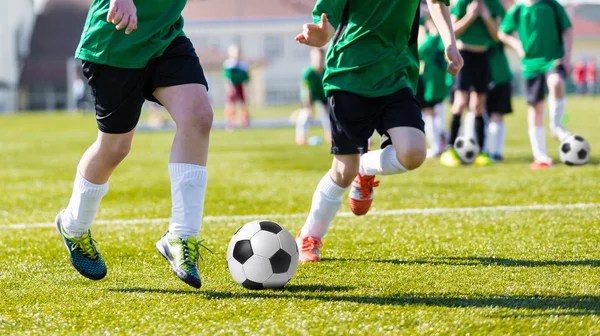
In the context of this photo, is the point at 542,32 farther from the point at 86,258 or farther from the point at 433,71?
the point at 86,258

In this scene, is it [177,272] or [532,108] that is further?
[532,108]

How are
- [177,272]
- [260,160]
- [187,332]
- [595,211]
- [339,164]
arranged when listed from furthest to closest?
1. [260,160]
2. [595,211]
3. [339,164]
4. [177,272]
5. [187,332]

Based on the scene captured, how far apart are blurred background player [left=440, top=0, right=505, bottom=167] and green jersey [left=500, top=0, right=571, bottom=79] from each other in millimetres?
473

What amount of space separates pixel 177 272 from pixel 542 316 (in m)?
1.47

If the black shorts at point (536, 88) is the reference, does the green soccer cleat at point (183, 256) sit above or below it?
above

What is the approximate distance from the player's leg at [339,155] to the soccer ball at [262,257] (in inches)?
18.7

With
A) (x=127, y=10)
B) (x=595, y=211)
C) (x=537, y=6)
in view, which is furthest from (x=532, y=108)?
(x=127, y=10)

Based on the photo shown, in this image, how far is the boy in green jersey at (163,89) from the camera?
3402 mm

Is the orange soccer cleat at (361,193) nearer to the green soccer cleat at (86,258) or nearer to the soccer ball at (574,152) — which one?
the green soccer cleat at (86,258)

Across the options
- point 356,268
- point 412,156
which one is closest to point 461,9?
point 412,156

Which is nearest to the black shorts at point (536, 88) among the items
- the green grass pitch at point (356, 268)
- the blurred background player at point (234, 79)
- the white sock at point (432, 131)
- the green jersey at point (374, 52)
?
the green grass pitch at point (356, 268)

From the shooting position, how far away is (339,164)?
410cm

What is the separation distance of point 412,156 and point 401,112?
0.25 m

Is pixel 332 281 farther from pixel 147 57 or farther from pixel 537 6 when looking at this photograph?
pixel 537 6
